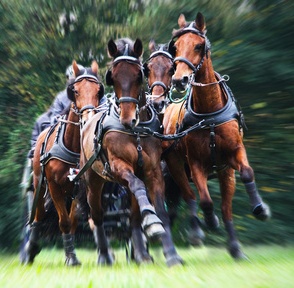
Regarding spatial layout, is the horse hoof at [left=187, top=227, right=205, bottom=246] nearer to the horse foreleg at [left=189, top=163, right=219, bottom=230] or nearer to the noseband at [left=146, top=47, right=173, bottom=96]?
the horse foreleg at [left=189, top=163, right=219, bottom=230]

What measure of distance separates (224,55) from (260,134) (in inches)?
54.7

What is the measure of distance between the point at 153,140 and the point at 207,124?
709mm

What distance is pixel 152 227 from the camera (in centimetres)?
603

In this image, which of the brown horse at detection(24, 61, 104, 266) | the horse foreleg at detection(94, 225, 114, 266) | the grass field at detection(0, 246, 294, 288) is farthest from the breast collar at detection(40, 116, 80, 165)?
the grass field at detection(0, 246, 294, 288)

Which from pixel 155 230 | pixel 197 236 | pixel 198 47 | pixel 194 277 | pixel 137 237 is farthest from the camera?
pixel 197 236

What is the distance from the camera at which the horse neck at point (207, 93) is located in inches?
293

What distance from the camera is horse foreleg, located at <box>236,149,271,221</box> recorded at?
22.9 ft

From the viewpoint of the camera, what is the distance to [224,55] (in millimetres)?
10672

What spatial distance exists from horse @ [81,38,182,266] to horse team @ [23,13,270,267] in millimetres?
10

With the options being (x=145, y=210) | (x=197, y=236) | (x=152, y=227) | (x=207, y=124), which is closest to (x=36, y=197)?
(x=197, y=236)

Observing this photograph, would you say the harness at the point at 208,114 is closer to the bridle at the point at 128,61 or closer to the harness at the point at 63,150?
the bridle at the point at 128,61

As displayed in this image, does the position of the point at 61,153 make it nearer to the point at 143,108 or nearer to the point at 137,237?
the point at 137,237

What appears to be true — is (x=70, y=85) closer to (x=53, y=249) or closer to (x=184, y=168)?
(x=184, y=168)

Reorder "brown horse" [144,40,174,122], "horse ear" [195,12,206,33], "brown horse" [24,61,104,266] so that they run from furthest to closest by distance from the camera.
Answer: "brown horse" [24,61,104,266] → "brown horse" [144,40,174,122] → "horse ear" [195,12,206,33]
